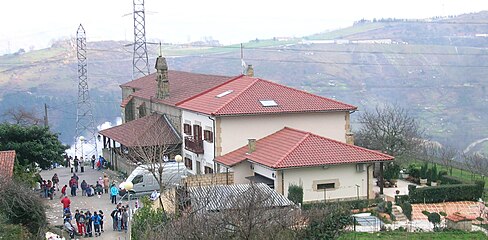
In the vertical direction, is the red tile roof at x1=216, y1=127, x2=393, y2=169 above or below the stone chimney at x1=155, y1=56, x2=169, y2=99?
below

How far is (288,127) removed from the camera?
3294cm

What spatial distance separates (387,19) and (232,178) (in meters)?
166

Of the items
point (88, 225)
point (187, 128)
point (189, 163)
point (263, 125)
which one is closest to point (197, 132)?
point (187, 128)

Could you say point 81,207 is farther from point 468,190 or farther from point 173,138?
point 468,190

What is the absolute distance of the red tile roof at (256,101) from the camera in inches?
1286

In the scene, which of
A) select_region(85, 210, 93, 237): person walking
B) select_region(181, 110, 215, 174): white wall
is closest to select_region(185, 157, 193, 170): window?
select_region(181, 110, 215, 174): white wall

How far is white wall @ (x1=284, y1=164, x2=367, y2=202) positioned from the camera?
27438 millimetres

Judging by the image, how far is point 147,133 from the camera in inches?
1506

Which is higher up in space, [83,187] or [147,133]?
Result: [147,133]

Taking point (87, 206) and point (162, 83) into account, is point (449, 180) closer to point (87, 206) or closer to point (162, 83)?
point (87, 206)

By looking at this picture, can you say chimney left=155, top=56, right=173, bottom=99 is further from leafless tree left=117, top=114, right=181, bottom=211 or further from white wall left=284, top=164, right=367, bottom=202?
white wall left=284, top=164, right=367, bottom=202

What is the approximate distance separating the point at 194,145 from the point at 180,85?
952cm

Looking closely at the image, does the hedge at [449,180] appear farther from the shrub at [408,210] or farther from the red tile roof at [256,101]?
the shrub at [408,210]

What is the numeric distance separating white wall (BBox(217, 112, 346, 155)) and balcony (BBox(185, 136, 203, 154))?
2.21 meters
